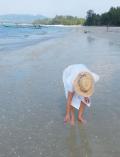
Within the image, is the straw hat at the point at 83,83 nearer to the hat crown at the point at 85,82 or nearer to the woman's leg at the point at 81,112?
the hat crown at the point at 85,82

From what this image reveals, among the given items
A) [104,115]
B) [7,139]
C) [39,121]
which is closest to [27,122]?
[39,121]

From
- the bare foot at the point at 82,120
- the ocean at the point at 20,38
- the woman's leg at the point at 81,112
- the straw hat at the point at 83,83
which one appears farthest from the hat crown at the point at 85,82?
the ocean at the point at 20,38

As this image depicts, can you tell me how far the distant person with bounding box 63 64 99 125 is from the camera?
20.2 feet

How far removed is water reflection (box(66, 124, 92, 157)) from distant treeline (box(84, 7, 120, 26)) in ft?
343

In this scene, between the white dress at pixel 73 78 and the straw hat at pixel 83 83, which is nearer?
the straw hat at pixel 83 83

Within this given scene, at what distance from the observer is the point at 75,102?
6512 millimetres

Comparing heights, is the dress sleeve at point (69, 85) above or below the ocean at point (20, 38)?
above

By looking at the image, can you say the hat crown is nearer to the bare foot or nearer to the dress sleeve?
the dress sleeve

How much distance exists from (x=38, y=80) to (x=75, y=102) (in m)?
3.99

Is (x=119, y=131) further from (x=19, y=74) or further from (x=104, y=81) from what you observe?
(x=19, y=74)

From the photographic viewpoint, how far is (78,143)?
579 centimetres

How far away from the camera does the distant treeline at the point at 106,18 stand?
111 metres

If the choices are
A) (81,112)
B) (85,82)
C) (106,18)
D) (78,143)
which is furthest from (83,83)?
(106,18)

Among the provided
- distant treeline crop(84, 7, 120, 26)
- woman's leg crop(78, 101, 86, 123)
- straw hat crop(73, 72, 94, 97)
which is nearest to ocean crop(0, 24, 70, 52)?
woman's leg crop(78, 101, 86, 123)
